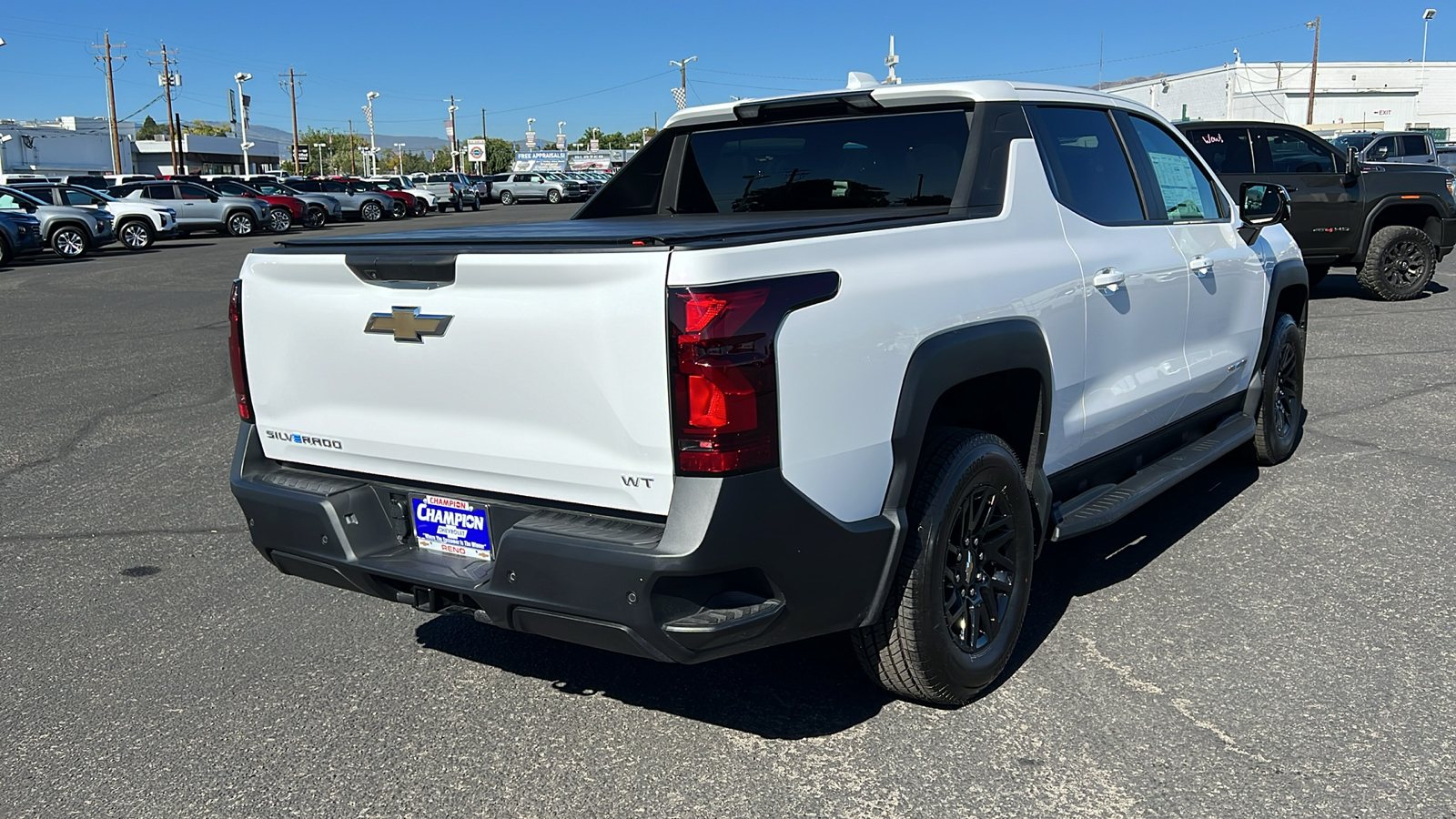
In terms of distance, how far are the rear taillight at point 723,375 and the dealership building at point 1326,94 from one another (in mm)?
83215

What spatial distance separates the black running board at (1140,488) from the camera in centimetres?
409

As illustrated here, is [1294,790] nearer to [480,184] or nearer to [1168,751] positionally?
[1168,751]

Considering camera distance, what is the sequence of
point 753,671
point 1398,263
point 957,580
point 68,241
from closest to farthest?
1. point 957,580
2. point 753,671
3. point 1398,263
4. point 68,241

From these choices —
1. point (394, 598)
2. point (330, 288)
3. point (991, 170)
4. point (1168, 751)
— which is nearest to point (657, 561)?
point (394, 598)

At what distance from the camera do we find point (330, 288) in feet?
11.1

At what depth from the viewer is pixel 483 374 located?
10.2ft

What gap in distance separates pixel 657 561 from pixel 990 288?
1.43m

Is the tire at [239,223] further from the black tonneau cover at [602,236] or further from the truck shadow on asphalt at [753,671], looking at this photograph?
the black tonneau cover at [602,236]

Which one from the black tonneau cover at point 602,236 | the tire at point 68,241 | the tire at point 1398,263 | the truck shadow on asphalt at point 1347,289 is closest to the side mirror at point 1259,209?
the black tonneau cover at point 602,236

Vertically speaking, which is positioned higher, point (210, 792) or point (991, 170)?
point (991, 170)

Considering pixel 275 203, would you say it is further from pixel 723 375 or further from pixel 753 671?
pixel 723 375

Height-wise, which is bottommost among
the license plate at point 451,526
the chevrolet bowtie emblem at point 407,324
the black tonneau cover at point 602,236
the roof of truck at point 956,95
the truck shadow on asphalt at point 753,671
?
the truck shadow on asphalt at point 753,671

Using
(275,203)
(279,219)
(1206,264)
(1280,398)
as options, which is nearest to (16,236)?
(279,219)

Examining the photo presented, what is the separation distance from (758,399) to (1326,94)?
309 ft
